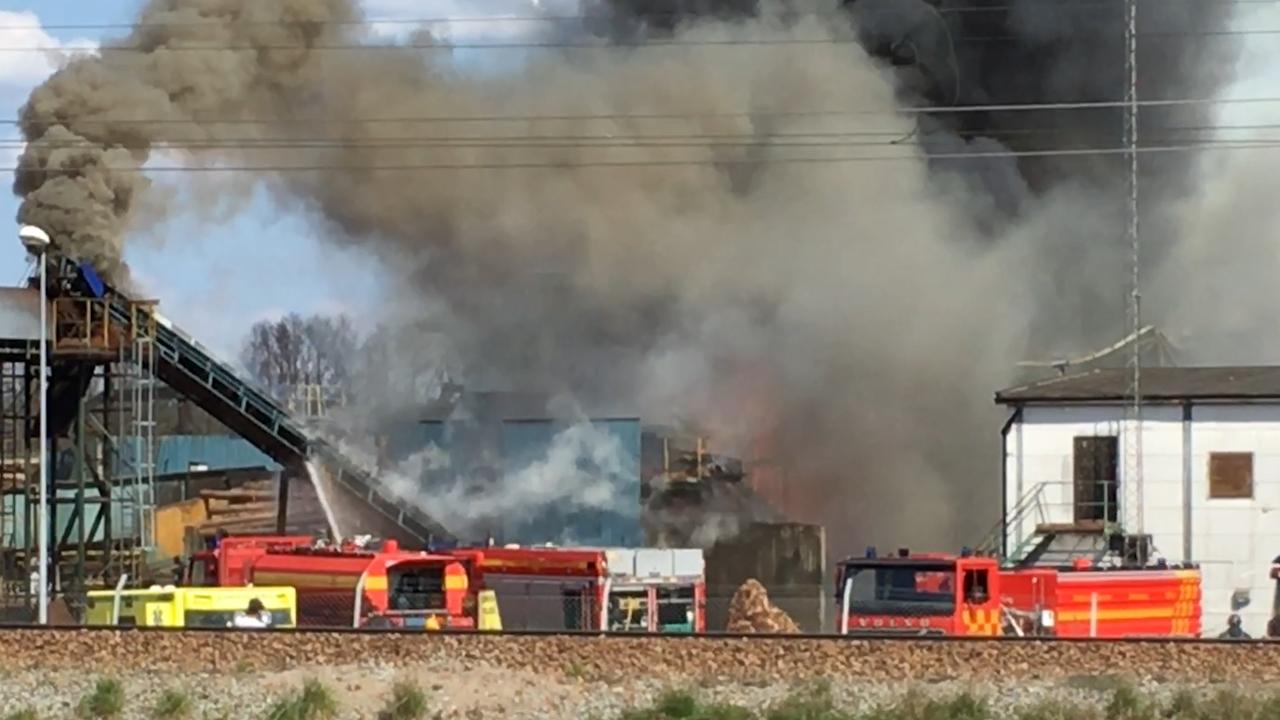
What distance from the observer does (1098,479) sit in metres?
47.3

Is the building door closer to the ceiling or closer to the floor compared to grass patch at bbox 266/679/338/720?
closer to the ceiling

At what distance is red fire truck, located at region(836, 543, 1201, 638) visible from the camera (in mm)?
33750

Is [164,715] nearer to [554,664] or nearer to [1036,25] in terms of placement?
[554,664]

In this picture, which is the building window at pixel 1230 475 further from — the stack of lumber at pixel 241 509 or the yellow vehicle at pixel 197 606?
the stack of lumber at pixel 241 509

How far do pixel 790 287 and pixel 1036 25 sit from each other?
43.4 ft

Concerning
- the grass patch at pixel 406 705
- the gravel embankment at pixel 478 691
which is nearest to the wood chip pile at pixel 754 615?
the gravel embankment at pixel 478 691

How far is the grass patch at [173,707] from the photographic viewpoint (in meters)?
27.0

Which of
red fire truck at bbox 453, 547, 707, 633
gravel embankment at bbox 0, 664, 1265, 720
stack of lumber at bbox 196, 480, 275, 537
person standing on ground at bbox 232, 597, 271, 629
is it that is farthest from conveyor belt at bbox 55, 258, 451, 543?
gravel embankment at bbox 0, 664, 1265, 720

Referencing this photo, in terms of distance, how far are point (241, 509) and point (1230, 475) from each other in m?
25.3

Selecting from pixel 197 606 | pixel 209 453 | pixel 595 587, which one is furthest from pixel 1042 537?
pixel 209 453

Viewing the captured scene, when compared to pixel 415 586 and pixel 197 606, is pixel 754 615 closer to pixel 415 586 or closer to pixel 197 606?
pixel 415 586

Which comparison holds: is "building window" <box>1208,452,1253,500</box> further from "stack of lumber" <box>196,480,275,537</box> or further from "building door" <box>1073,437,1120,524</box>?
"stack of lumber" <box>196,480,275,537</box>

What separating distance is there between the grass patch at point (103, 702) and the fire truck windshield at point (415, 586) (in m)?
8.50

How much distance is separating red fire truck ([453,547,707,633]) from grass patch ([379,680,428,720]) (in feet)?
34.3
